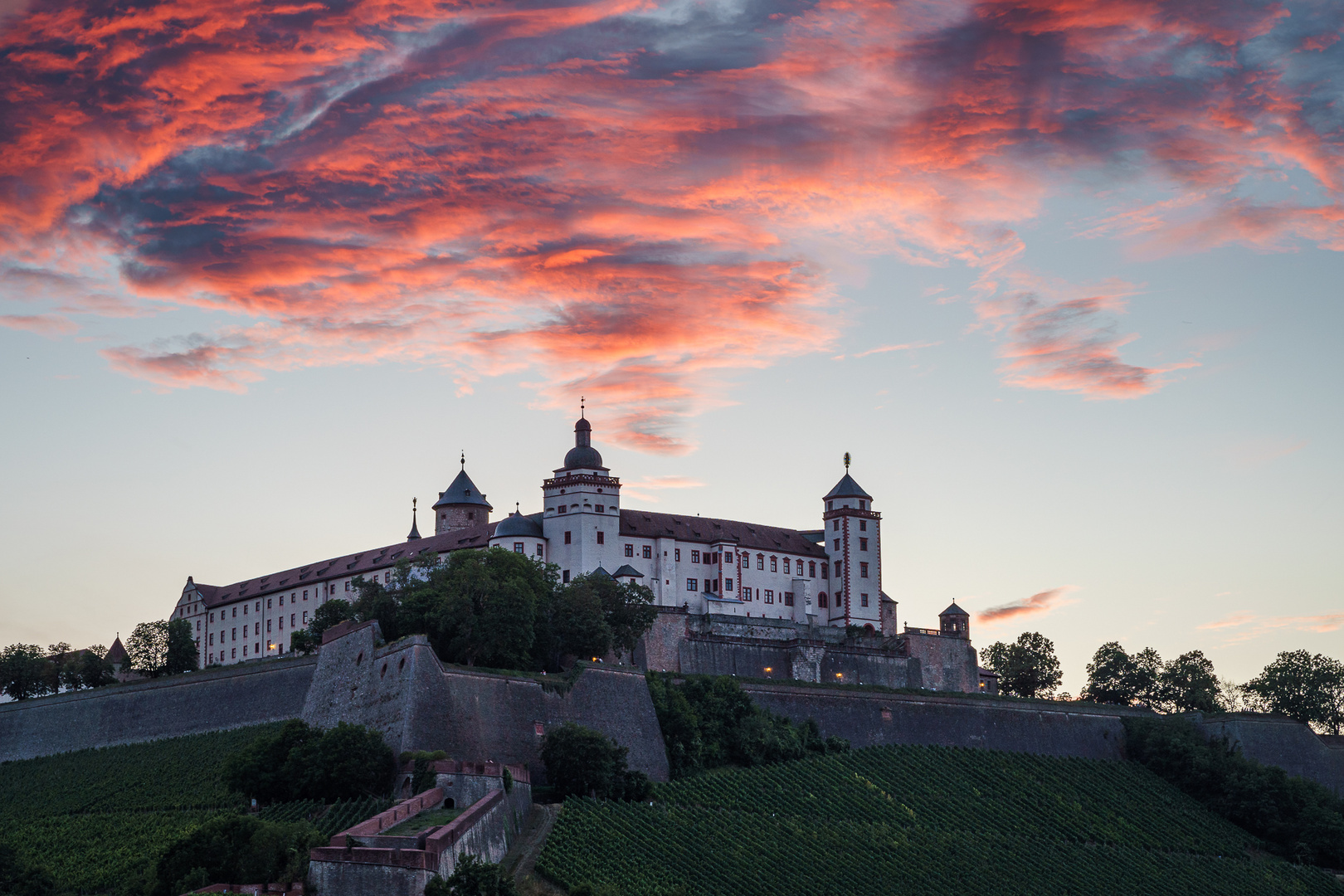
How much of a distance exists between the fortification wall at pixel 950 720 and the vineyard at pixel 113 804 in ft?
86.4

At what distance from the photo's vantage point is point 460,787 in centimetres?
5872

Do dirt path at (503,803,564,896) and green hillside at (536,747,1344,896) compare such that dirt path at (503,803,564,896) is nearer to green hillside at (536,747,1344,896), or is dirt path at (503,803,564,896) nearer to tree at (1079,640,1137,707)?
green hillside at (536,747,1344,896)

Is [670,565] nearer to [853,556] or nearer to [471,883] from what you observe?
[853,556]

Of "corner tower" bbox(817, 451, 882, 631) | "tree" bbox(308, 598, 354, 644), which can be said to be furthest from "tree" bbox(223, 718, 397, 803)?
"corner tower" bbox(817, 451, 882, 631)

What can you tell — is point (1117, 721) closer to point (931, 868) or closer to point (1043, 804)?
point (1043, 804)

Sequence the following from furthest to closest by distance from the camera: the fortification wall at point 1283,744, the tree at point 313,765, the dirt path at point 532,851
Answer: the fortification wall at point 1283,744 < the tree at point 313,765 < the dirt path at point 532,851

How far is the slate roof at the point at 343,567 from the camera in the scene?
101m

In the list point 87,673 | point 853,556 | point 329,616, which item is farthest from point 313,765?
point 853,556

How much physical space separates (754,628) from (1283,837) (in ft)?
98.7

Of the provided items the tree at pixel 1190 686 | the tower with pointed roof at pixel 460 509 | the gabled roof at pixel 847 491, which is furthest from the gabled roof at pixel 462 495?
the tree at pixel 1190 686

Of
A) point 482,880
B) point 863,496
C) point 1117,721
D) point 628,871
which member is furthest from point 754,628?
point 482,880

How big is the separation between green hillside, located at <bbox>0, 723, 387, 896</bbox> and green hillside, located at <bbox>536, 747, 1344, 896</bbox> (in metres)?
10.3

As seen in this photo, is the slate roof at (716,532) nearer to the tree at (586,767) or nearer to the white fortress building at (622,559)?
the white fortress building at (622,559)

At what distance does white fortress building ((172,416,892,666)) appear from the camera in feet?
307
